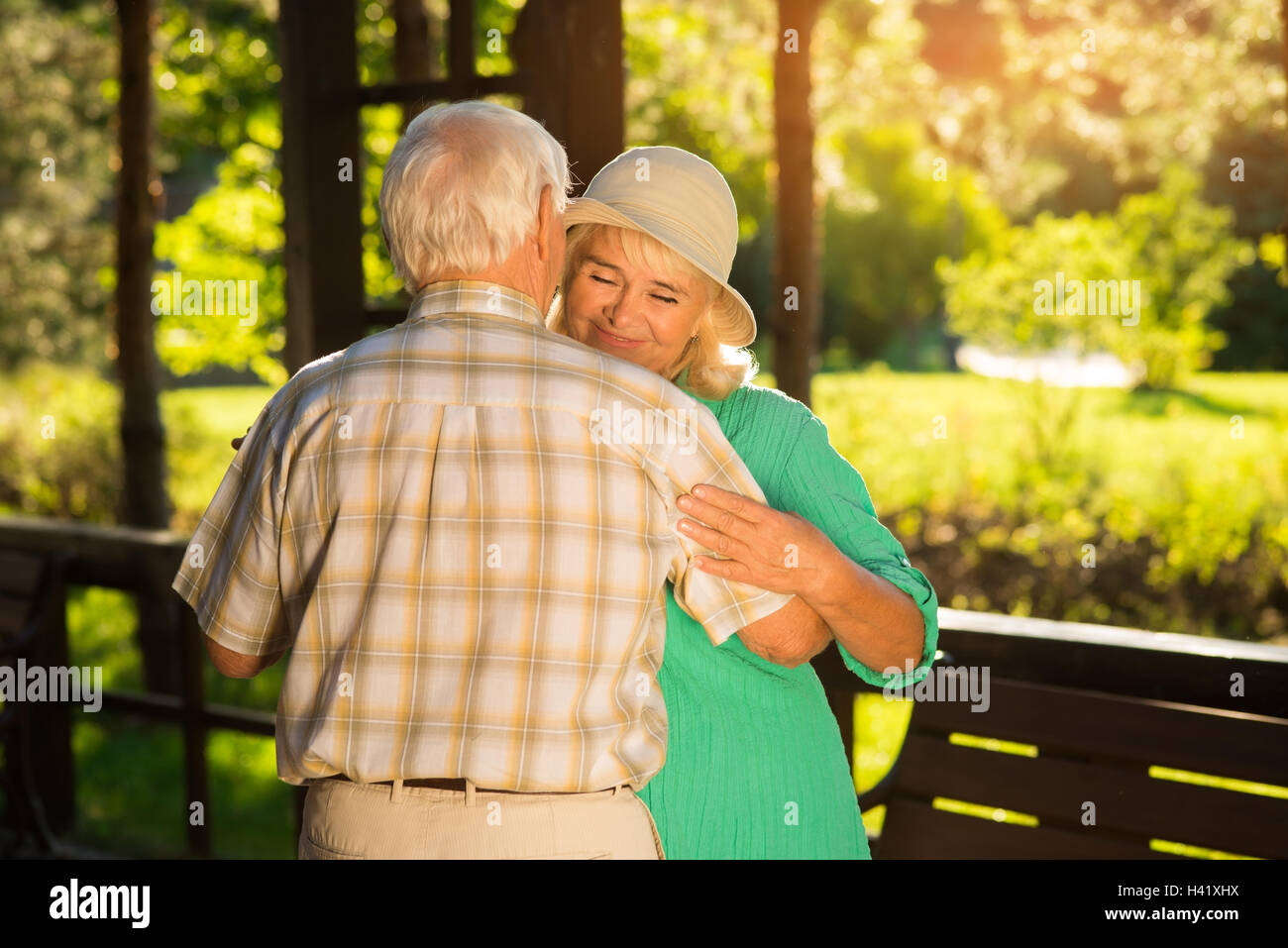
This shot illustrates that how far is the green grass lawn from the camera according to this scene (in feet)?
18.1

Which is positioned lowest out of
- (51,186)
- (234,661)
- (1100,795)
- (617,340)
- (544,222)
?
(1100,795)

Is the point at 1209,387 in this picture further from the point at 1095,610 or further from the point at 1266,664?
the point at 1266,664

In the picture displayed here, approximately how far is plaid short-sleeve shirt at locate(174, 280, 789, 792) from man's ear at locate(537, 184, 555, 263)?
0.28ft

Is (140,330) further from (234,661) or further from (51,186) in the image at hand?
(51,186)

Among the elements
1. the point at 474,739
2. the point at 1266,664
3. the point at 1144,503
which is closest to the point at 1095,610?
the point at 1144,503

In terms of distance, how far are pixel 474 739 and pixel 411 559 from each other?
241 mm

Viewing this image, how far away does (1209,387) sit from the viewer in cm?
1909

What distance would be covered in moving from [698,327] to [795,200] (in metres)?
5.21

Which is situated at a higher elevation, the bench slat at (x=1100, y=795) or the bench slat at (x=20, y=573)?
the bench slat at (x=20, y=573)

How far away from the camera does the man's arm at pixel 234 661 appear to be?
71.7 inches

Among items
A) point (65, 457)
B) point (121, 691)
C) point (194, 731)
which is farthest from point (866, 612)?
point (65, 457)

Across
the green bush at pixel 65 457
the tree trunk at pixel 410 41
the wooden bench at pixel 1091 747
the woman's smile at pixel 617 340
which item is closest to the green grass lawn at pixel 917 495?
the green bush at pixel 65 457

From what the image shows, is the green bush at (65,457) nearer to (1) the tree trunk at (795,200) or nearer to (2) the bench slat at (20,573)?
(1) the tree trunk at (795,200)

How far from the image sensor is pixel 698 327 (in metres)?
2.20
